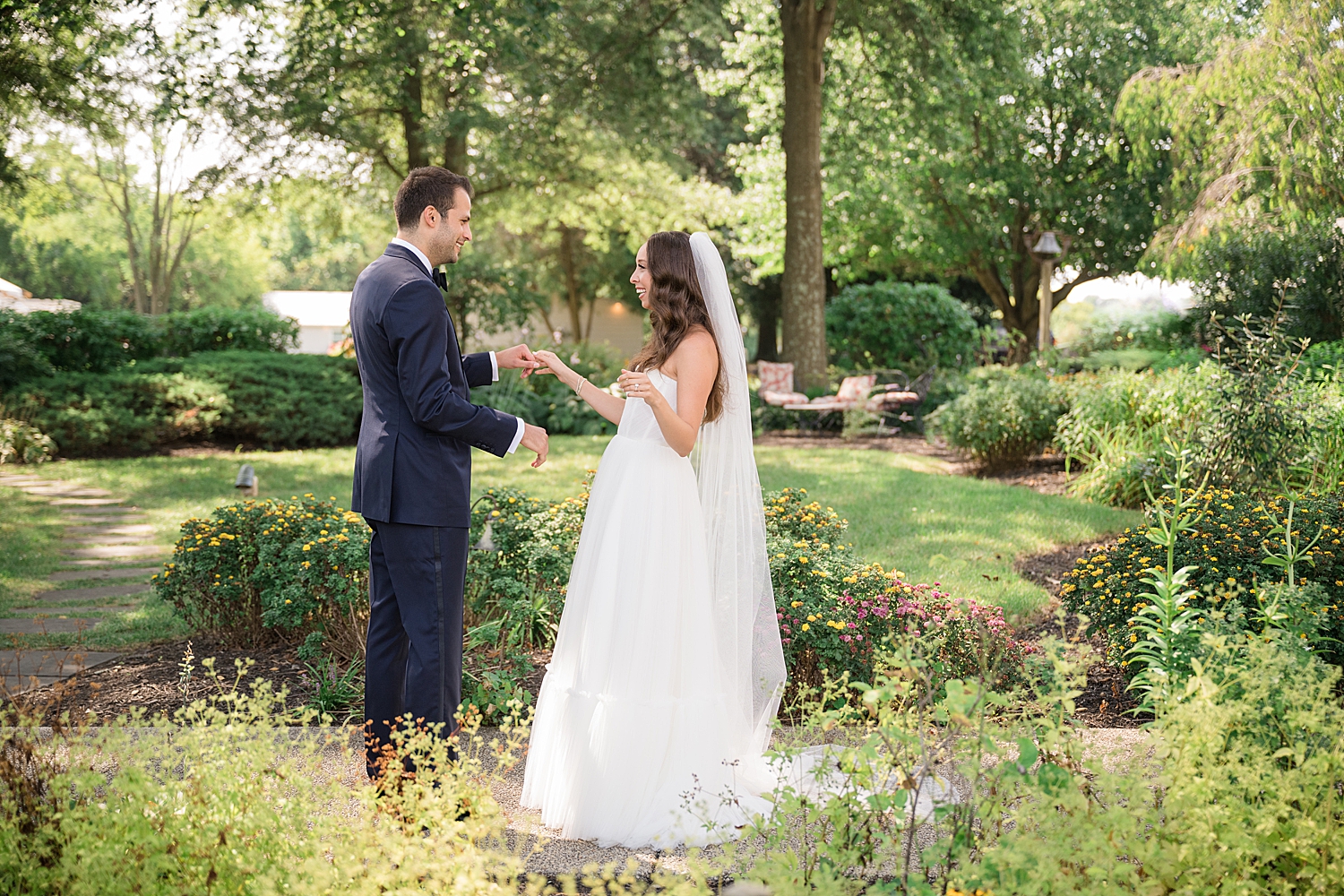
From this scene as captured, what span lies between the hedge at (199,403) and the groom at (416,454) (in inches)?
450

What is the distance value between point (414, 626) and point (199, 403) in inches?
469

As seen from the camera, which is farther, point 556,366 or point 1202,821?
point 556,366

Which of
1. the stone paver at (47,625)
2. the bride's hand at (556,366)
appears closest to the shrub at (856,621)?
the bride's hand at (556,366)

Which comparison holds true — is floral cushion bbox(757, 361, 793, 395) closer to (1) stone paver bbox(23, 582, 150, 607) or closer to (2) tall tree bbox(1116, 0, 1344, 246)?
(2) tall tree bbox(1116, 0, 1344, 246)

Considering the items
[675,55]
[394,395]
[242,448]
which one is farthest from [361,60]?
[394,395]

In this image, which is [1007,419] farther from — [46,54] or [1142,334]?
[1142,334]

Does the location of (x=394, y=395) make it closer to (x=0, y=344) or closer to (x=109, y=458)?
(x=109, y=458)

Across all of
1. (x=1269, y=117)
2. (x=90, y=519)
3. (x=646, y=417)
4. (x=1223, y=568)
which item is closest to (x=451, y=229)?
(x=646, y=417)

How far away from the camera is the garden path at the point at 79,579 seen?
206 inches

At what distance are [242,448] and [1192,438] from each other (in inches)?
463

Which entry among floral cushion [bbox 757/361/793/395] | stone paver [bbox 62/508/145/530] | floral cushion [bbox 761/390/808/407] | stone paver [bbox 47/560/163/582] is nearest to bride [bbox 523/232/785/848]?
stone paver [bbox 47/560/163/582]

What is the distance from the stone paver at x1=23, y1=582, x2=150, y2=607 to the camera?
22.0 ft

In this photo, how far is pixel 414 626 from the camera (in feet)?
10.9

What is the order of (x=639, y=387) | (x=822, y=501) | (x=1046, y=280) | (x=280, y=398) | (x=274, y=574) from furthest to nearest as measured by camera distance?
(x=1046, y=280) < (x=280, y=398) < (x=822, y=501) < (x=274, y=574) < (x=639, y=387)
